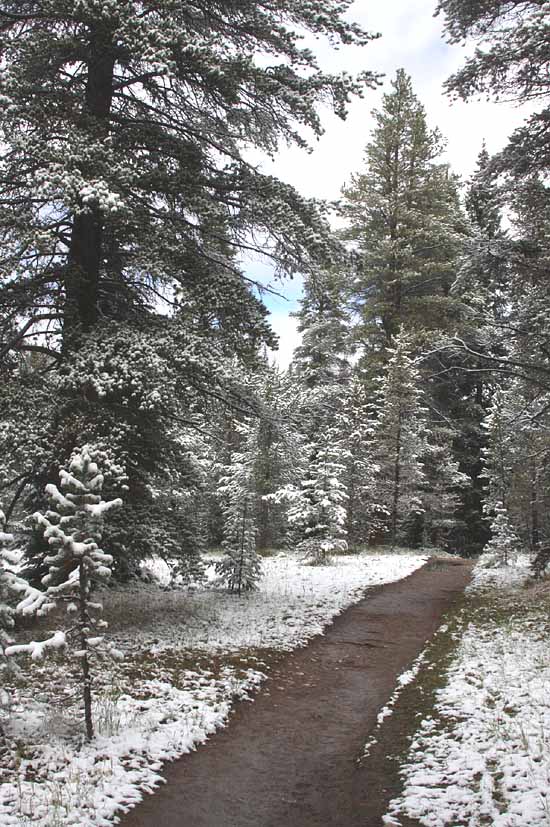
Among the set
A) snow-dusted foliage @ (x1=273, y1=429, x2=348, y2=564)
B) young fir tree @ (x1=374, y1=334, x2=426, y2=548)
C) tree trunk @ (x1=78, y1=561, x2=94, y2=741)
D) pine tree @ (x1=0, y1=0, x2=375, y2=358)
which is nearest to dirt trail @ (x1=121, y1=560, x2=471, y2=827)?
tree trunk @ (x1=78, y1=561, x2=94, y2=741)

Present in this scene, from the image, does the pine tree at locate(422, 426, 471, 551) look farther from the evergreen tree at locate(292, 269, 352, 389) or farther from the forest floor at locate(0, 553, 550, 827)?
the forest floor at locate(0, 553, 550, 827)

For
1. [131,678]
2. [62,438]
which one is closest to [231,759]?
[131,678]

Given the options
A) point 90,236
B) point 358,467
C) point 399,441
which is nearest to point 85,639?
point 90,236

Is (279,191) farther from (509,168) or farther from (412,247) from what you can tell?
(412,247)

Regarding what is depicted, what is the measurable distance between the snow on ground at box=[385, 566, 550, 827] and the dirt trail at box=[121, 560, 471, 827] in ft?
1.68

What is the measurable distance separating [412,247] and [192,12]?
2026 centimetres

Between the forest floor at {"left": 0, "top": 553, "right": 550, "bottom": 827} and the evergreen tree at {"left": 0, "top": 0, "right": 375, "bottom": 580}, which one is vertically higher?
the evergreen tree at {"left": 0, "top": 0, "right": 375, "bottom": 580}

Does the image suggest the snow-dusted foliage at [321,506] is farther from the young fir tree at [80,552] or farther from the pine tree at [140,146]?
the young fir tree at [80,552]

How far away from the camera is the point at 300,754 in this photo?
6.22 metres

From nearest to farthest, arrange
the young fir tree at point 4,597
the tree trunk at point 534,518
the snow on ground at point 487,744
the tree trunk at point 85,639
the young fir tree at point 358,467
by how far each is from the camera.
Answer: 1. the snow on ground at point 487,744
2. the young fir tree at point 4,597
3. the tree trunk at point 85,639
4. the tree trunk at point 534,518
5. the young fir tree at point 358,467

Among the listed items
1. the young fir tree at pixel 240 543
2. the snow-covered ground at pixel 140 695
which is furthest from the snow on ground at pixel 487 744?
the young fir tree at pixel 240 543

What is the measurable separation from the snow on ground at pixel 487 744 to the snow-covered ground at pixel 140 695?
2.33 meters

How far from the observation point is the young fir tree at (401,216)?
2838 centimetres

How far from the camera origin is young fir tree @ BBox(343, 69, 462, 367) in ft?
93.1
